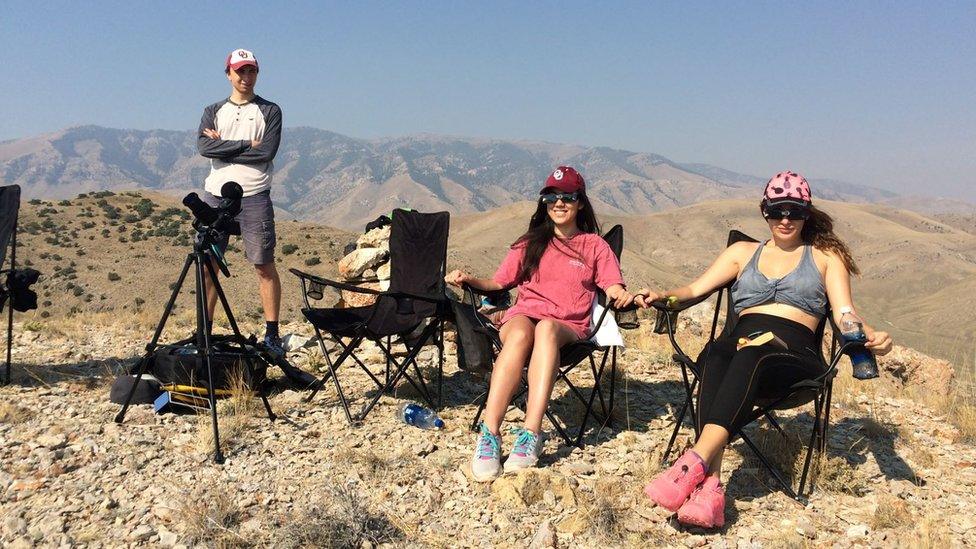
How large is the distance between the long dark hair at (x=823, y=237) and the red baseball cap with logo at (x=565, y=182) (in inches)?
50.0

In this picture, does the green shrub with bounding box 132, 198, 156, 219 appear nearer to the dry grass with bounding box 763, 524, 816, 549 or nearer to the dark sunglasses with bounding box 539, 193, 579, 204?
the dark sunglasses with bounding box 539, 193, 579, 204

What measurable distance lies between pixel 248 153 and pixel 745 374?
3.62 metres

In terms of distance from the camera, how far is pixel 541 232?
4027 mm

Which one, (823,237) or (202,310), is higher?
(823,237)

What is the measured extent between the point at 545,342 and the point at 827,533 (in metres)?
1.57

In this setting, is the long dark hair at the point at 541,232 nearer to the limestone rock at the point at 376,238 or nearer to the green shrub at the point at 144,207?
the limestone rock at the point at 376,238

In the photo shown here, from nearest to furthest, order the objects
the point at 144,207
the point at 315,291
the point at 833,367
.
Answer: the point at 833,367 < the point at 315,291 < the point at 144,207

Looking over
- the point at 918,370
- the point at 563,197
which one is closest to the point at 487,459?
the point at 563,197

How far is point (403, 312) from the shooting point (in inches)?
169

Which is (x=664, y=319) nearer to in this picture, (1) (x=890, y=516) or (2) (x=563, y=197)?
(2) (x=563, y=197)

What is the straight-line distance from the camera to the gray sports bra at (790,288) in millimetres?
3379

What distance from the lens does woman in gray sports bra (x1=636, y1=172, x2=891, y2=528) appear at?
111 inches

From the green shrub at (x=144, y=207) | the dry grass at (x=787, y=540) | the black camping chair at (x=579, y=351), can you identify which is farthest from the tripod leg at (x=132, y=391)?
the green shrub at (x=144, y=207)

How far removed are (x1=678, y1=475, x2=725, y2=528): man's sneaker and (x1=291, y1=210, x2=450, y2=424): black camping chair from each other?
1873 millimetres
